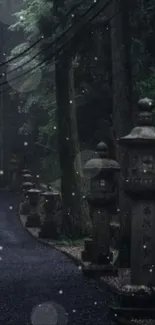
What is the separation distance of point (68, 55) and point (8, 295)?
11.6m

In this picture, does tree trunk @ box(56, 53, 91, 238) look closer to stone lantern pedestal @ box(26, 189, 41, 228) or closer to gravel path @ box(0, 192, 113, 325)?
gravel path @ box(0, 192, 113, 325)

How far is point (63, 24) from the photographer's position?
22.4 metres

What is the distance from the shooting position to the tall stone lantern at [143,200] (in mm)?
11250

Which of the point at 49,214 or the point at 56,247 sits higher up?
the point at 49,214

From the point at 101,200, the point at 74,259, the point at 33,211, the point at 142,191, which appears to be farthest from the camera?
the point at 33,211

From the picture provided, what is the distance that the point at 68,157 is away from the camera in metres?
22.5

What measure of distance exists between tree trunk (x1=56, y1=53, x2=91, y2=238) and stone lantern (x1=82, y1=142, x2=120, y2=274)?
20.6 feet

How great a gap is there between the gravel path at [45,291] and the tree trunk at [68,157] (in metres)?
1.54

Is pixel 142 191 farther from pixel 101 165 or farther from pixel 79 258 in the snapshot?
pixel 79 258

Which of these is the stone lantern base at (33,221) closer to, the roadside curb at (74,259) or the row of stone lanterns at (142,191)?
the roadside curb at (74,259)

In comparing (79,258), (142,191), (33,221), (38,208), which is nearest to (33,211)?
(38,208)

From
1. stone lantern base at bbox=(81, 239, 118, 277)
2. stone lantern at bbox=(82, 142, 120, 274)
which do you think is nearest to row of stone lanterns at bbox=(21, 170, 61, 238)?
stone lantern base at bbox=(81, 239, 118, 277)

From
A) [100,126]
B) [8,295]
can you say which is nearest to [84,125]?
[100,126]

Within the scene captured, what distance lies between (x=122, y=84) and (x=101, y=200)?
10.2ft
